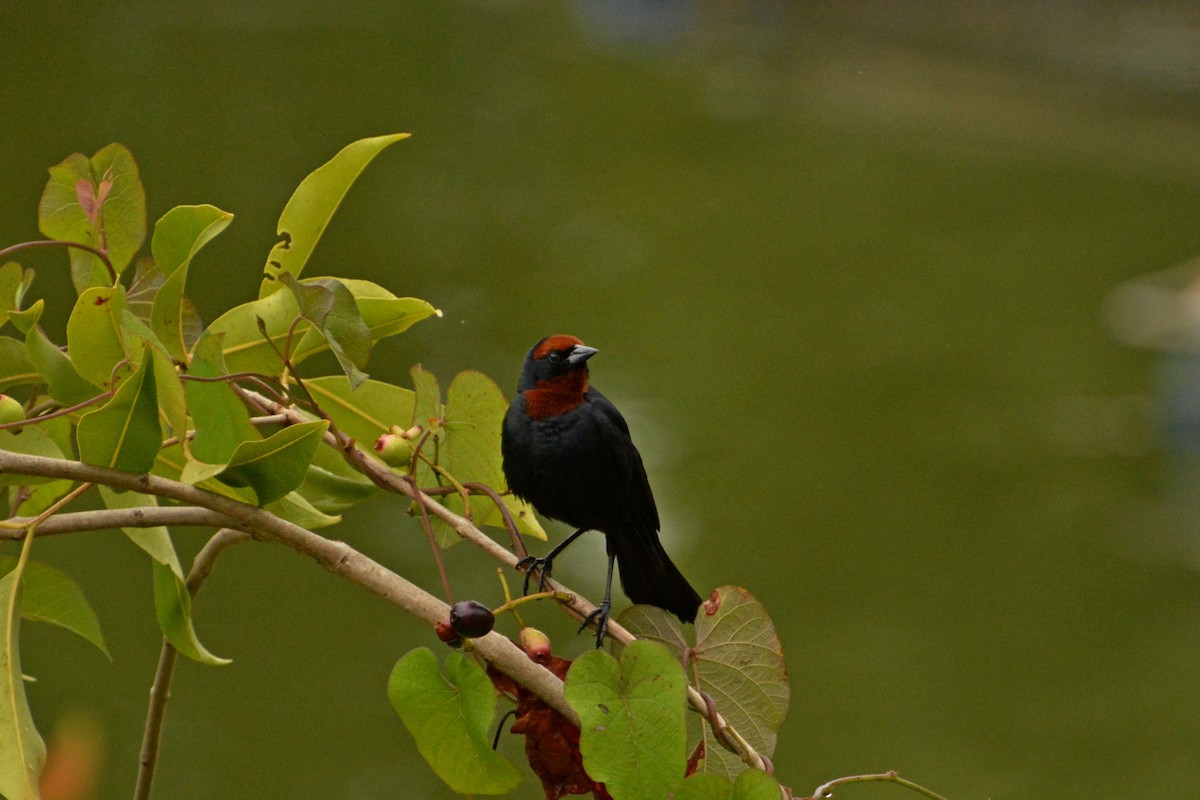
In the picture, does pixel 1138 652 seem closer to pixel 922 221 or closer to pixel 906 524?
pixel 906 524

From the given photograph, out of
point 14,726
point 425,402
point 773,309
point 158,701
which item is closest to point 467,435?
point 425,402

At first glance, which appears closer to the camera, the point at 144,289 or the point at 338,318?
the point at 338,318

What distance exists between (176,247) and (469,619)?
35cm

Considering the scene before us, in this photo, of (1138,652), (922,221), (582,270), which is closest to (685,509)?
(1138,652)

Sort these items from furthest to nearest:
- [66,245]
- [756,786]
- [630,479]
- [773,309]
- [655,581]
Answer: [773,309] < [630,479] < [655,581] < [66,245] < [756,786]

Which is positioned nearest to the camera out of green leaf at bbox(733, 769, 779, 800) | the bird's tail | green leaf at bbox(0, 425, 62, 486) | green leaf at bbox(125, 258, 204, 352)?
green leaf at bbox(733, 769, 779, 800)

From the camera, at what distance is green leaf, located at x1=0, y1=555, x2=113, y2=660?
1.05 m

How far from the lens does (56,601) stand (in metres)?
1.07

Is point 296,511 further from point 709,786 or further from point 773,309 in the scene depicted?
point 773,309

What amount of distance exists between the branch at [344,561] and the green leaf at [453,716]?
0.02m

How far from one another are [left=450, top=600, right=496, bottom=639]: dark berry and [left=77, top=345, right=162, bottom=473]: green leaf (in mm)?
203

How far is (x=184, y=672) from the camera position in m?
4.48

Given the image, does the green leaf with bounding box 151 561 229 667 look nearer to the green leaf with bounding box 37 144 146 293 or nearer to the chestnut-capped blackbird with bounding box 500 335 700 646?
the green leaf with bounding box 37 144 146 293

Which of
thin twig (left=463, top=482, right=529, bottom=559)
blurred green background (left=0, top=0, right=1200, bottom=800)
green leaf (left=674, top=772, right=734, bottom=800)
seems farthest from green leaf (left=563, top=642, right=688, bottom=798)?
blurred green background (left=0, top=0, right=1200, bottom=800)
